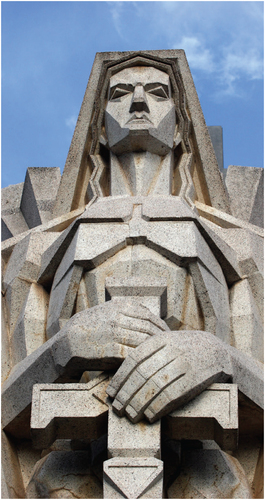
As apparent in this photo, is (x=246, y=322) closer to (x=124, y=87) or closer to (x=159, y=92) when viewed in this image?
(x=159, y=92)

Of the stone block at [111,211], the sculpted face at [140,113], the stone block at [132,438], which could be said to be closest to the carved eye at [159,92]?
the sculpted face at [140,113]

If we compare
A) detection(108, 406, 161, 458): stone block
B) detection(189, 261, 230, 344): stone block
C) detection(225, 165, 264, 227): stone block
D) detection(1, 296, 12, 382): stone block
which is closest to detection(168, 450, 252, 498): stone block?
detection(108, 406, 161, 458): stone block

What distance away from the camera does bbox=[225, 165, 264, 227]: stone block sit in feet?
32.8

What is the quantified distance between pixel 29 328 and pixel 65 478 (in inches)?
61.1

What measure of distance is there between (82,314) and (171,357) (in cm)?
86

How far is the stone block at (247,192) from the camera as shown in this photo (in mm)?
9984

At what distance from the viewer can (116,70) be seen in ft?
30.8

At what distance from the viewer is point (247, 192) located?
10.2 metres

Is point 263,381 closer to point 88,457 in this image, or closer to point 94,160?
point 88,457

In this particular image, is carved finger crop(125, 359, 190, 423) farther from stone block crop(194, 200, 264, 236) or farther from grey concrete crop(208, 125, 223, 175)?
grey concrete crop(208, 125, 223, 175)

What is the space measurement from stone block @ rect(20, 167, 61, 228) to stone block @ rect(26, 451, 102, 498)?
3.59 meters

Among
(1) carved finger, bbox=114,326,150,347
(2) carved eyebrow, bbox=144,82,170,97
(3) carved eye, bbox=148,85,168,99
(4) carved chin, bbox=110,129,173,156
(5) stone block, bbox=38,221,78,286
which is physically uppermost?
(2) carved eyebrow, bbox=144,82,170,97

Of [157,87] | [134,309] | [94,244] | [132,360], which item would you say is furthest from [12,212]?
[132,360]

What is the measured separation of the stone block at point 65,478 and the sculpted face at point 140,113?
351cm
